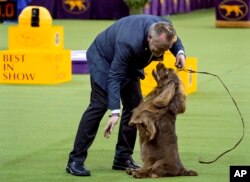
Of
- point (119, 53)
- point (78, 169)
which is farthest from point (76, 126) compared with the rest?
point (119, 53)

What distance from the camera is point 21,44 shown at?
595 inches

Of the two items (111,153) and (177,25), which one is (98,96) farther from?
(177,25)

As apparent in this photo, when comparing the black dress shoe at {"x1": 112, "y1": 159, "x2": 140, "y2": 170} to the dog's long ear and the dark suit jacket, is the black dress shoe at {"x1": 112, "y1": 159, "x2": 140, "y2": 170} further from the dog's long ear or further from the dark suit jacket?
the dog's long ear

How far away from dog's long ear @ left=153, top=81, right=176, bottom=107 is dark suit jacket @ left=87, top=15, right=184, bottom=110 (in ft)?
0.91

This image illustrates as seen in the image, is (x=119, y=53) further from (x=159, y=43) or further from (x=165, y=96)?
(x=165, y=96)

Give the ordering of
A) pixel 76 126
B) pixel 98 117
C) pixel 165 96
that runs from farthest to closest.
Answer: pixel 76 126, pixel 98 117, pixel 165 96

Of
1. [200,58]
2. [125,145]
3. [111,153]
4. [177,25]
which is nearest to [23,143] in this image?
[111,153]

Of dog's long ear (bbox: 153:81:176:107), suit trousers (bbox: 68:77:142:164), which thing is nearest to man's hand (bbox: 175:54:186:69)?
dog's long ear (bbox: 153:81:176:107)

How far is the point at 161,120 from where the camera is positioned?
6.76 meters

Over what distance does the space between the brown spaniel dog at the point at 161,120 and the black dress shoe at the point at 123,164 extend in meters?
0.50

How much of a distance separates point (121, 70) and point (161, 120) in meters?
0.47

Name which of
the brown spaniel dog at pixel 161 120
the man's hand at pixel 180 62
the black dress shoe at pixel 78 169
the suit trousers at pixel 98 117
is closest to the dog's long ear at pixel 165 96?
the brown spaniel dog at pixel 161 120

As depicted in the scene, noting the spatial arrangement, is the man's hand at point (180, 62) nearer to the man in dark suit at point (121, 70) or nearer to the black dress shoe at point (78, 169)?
the man in dark suit at point (121, 70)

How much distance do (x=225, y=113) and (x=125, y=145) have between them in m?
3.32
